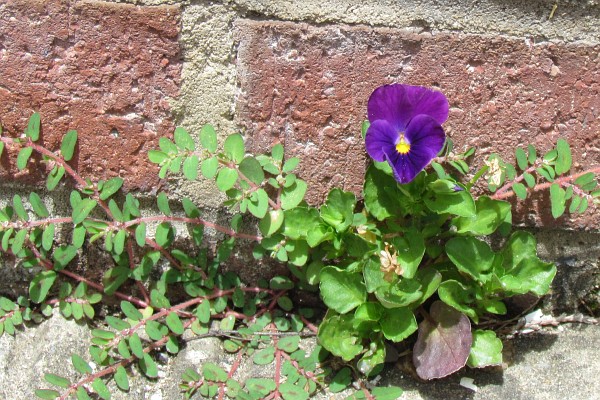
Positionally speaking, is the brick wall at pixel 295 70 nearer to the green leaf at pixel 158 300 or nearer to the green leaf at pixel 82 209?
the green leaf at pixel 82 209

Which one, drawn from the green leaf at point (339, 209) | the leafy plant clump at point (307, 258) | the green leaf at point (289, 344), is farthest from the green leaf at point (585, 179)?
the green leaf at point (289, 344)

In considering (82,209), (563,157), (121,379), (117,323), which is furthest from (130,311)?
(563,157)

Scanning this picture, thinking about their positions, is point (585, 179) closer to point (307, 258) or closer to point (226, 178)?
point (307, 258)

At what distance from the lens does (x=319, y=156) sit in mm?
1499

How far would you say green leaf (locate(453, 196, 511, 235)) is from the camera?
1458mm

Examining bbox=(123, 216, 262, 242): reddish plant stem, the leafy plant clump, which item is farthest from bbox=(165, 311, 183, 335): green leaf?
bbox=(123, 216, 262, 242): reddish plant stem

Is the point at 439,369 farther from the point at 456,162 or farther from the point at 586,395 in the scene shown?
the point at 456,162

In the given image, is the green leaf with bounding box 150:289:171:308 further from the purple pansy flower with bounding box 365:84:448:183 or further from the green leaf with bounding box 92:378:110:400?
the purple pansy flower with bounding box 365:84:448:183

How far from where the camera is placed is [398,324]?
1.47m

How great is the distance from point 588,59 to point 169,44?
805mm

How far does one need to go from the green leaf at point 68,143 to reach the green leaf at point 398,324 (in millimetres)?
722

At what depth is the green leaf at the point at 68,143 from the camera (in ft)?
4.85

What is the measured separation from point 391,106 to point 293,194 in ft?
0.87

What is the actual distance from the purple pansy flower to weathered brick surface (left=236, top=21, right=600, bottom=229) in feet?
0.18
